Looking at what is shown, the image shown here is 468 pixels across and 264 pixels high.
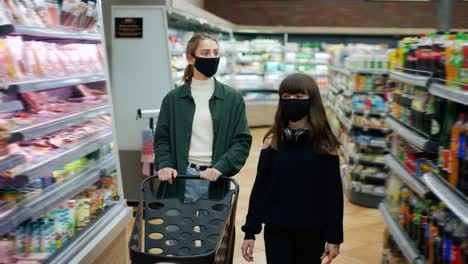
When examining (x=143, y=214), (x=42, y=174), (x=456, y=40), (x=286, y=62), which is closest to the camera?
(x=143, y=214)

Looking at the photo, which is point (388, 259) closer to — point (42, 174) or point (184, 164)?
point (184, 164)

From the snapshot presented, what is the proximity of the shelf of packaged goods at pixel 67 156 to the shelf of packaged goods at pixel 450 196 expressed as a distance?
6.37 ft

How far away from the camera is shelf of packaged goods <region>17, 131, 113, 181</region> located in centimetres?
276

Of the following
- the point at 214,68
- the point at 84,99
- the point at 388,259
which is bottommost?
the point at 388,259

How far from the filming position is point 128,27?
628 centimetres

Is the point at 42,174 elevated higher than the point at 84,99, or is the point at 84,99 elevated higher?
the point at 84,99

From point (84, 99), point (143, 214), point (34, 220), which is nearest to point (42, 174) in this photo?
point (34, 220)

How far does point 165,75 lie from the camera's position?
20.8 feet

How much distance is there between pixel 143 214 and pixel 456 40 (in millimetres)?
1978

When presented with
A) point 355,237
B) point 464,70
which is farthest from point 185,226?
point 355,237

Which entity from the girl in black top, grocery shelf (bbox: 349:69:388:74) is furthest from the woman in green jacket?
grocery shelf (bbox: 349:69:388:74)

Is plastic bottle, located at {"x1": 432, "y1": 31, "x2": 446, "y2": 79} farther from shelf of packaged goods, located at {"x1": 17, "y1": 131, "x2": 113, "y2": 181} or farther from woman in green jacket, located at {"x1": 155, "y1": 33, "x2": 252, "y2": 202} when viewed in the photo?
shelf of packaged goods, located at {"x1": 17, "y1": 131, "x2": 113, "y2": 181}

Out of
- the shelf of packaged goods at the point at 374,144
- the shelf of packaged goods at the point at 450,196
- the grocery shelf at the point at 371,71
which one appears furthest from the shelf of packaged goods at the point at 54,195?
the grocery shelf at the point at 371,71

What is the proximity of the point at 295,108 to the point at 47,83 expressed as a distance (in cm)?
137
